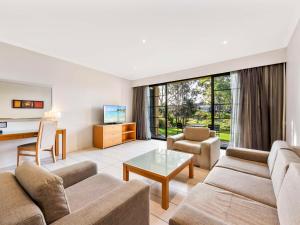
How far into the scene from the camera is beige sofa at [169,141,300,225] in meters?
0.80

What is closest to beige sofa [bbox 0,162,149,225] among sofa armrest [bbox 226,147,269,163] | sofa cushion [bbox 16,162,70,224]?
sofa cushion [bbox 16,162,70,224]

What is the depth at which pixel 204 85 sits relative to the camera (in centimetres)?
414

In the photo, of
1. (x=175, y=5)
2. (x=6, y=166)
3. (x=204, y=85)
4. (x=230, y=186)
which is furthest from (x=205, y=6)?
(x=6, y=166)

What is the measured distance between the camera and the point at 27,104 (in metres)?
2.96

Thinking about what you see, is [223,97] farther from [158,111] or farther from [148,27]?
[148,27]

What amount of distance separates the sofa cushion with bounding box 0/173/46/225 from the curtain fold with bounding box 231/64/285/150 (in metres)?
3.77

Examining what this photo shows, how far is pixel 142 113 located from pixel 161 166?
11.2 ft

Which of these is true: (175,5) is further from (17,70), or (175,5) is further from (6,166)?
(6,166)

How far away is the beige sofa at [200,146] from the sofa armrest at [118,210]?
5.91 feet

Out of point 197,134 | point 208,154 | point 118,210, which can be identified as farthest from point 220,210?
point 197,134

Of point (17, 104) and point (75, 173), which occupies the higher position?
point (17, 104)

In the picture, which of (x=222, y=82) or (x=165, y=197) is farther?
(x=222, y=82)

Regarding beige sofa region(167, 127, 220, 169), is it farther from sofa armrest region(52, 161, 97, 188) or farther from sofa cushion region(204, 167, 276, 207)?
sofa armrest region(52, 161, 97, 188)

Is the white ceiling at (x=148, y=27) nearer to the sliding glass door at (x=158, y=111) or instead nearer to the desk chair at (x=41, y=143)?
the desk chair at (x=41, y=143)
